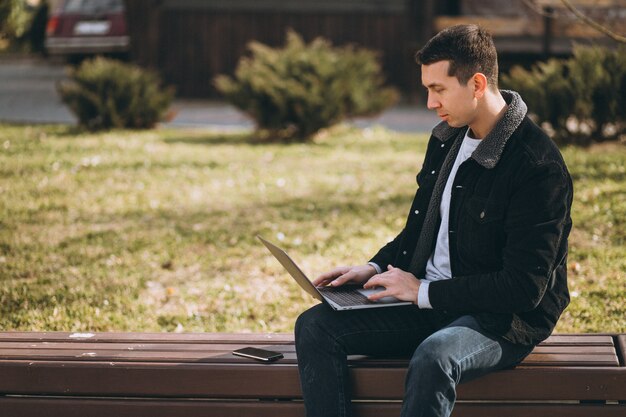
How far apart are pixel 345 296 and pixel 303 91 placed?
8051 mm

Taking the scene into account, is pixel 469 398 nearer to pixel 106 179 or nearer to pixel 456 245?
pixel 456 245

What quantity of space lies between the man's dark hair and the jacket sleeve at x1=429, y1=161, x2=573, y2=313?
0.38 meters

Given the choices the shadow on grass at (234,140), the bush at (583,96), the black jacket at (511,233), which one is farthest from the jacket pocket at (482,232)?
the shadow on grass at (234,140)

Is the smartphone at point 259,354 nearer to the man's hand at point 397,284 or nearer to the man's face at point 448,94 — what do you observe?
the man's hand at point 397,284

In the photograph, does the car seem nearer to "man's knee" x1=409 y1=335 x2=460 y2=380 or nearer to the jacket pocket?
the jacket pocket

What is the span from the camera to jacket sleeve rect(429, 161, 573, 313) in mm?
3102

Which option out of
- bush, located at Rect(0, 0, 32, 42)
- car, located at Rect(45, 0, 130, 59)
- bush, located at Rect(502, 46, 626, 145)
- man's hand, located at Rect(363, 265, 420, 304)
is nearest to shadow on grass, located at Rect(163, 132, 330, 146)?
bush, located at Rect(0, 0, 32, 42)

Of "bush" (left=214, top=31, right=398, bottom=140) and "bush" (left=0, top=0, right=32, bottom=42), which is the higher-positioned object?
"bush" (left=0, top=0, right=32, bottom=42)

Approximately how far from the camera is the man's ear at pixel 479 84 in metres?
3.24

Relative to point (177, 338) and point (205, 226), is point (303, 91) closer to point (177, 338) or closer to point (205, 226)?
point (205, 226)

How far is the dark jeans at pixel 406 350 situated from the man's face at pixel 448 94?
0.65m

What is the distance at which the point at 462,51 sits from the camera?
3219 millimetres

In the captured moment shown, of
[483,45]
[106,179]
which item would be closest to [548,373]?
[483,45]

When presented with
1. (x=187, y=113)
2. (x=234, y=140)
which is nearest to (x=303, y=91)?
(x=234, y=140)
